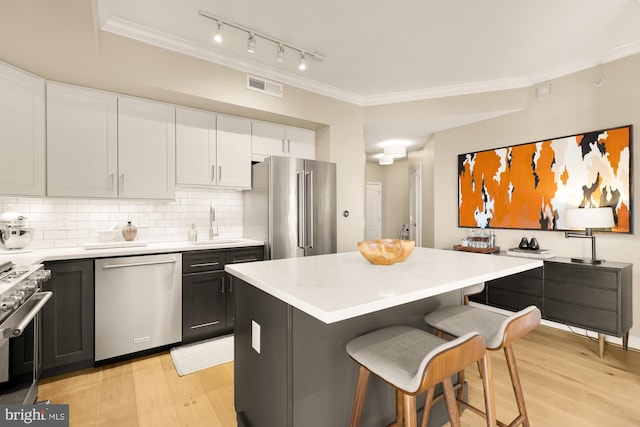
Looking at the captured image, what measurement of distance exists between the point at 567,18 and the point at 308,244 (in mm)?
3102

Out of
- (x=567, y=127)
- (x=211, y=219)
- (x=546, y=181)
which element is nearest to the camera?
(x=567, y=127)

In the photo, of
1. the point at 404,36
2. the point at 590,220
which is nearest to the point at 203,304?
the point at 404,36

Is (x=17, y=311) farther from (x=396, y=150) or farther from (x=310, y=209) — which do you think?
(x=396, y=150)

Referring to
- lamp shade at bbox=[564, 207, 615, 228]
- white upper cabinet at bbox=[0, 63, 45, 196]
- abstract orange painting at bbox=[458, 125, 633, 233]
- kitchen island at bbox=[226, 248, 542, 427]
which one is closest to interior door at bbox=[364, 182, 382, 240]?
abstract orange painting at bbox=[458, 125, 633, 233]

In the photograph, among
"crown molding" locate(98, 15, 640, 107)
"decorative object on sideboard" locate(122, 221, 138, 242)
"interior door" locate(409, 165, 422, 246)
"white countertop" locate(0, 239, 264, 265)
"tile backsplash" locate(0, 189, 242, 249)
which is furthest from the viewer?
"interior door" locate(409, 165, 422, 246)

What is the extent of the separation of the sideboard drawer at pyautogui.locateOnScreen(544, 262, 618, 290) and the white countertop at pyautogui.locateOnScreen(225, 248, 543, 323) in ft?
4.77

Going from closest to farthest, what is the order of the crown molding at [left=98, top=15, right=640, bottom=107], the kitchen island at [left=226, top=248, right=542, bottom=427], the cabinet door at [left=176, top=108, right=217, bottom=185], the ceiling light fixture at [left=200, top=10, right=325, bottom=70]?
the kitchen island at [left=226, top=248, right=542, bottom=427] < the ceiling light fixture at [left=200, top=10, right=325, bottom=70] < the crown molding at [left=98, top=15, right=640, bottom=107] < the cabinet door at [left=176, top=108, right=217, bottom=185]

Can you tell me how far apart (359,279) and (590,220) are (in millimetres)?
2593

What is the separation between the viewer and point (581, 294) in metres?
2.76

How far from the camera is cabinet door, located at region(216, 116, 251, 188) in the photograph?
3369mm

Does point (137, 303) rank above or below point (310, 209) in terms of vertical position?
below

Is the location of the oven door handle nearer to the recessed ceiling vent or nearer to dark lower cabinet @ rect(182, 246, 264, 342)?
dark lower cabinet @ rect(182, 246, 264, 342)

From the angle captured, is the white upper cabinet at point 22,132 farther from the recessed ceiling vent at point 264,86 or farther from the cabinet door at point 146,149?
the recessed ceiling vent at point 264,86

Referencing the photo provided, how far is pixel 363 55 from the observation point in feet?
10.3
